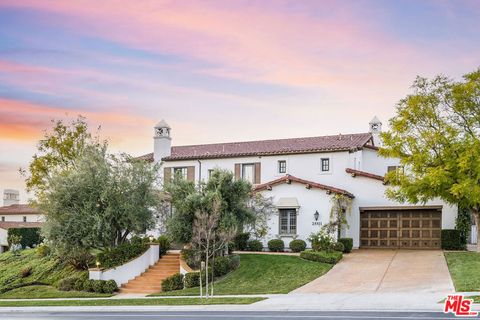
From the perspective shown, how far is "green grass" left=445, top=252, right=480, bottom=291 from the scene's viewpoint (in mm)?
26062

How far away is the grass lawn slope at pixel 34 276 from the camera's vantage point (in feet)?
113

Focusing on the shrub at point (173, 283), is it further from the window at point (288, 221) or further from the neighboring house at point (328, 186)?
the window at point (288, 221)

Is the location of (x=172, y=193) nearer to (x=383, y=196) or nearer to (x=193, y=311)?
(x=193, y=311)

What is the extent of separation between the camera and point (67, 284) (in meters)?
34.2

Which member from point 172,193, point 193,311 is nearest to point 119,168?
point 172,193

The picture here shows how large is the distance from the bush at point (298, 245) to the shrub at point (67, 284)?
529 inches

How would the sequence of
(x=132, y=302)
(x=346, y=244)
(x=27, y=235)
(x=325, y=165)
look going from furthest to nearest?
(x=27, y=235) < (x=325, y=165) < (x=346, y=244) < (x=132, y=302)

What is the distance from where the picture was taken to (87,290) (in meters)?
33.4

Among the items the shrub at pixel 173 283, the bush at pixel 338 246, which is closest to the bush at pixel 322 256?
the bush at pixel 338 246

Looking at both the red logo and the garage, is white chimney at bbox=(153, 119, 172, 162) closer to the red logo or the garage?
the garage

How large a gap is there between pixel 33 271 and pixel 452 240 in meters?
26.2

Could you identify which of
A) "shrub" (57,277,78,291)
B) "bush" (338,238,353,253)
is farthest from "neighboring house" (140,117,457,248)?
"shrub" (57,277,78,291)

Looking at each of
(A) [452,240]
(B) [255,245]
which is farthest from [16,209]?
(A) [452,240]

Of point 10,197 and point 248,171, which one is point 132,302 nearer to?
point 248,171
